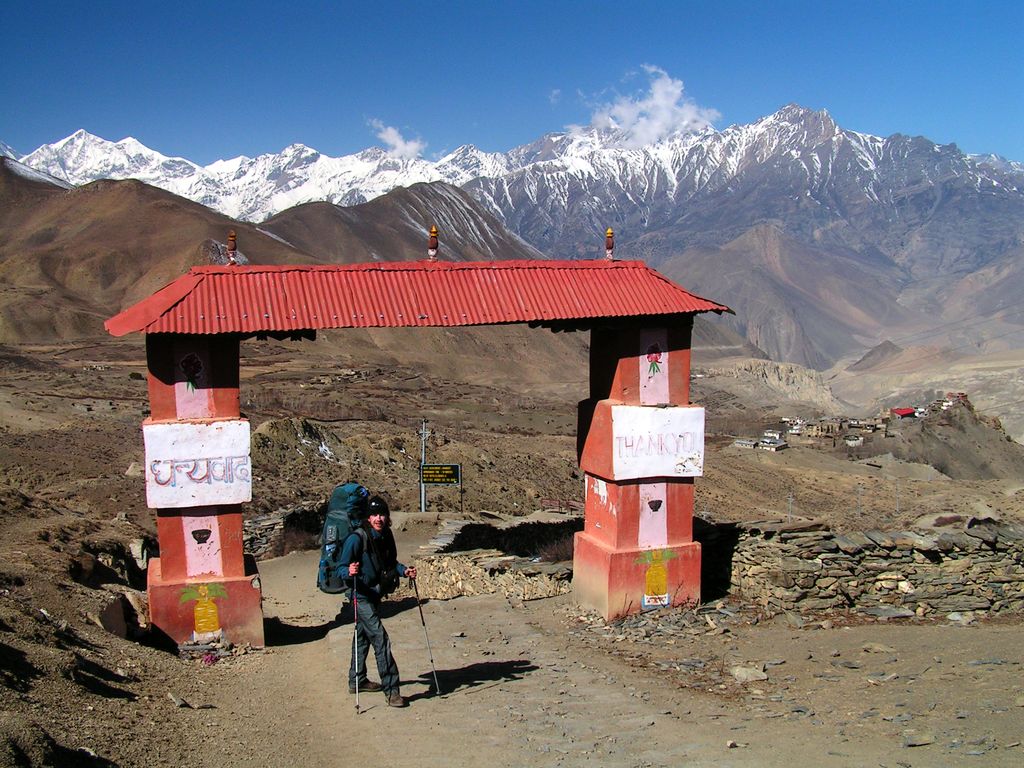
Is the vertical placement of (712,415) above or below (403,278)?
below

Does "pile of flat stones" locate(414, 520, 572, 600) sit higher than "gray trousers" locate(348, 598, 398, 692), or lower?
lower

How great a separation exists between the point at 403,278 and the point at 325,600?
19.1 ft

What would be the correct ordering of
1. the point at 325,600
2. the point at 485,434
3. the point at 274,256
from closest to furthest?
the point at 325,600, the point at 485,434, the point at 274,256

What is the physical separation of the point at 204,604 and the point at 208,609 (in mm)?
69

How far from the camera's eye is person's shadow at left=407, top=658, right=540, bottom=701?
8.67 meters

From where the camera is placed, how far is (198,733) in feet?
23.6

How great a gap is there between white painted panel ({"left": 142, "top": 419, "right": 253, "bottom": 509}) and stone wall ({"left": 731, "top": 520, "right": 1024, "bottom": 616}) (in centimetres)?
638

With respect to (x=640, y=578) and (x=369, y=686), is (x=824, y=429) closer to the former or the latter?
(x=640, y=578)

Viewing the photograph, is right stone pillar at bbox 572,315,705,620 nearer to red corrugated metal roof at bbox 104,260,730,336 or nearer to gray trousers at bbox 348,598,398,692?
red corrugated metal roof at bbox 104,260,730,336

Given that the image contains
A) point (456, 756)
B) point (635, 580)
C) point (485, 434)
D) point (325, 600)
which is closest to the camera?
point (456, 756)

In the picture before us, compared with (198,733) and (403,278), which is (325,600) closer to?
(403,278)

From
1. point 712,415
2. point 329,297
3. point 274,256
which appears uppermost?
point 274,256

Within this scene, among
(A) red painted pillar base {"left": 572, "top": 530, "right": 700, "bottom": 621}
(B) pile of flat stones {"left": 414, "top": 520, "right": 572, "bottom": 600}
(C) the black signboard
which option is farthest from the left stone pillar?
(C) the black signboard

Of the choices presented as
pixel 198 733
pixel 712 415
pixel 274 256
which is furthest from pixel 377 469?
pixel 274 256
